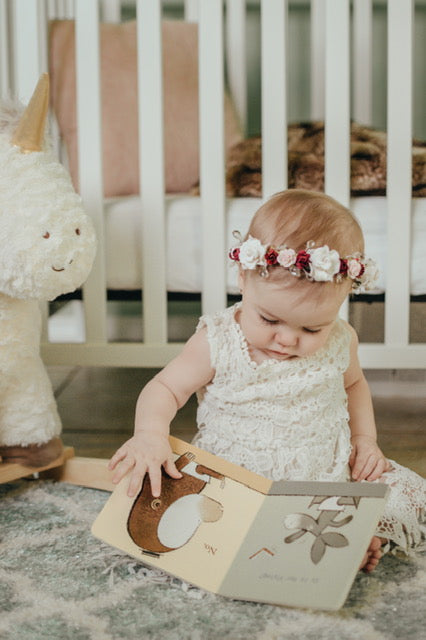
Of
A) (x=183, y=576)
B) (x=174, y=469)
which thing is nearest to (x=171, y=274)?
(x=174, y=469)

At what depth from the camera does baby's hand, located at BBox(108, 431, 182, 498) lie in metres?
0.84

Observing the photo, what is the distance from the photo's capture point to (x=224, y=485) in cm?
84

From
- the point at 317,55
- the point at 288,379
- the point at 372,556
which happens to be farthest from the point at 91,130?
the point at 317,55

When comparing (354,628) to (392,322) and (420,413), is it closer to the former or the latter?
(392,322)

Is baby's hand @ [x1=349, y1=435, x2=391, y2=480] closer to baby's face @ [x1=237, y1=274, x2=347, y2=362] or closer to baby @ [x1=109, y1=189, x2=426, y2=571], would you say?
baby @ [x1=109, y1=189, x2=426, y2=571]

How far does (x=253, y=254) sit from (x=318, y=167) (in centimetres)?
53

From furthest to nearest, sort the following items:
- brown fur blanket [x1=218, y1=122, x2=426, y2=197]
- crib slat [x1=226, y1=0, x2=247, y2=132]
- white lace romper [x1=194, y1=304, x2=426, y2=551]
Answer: crib slat [x1=226, y1=0, x2=247, y2=132], brown fur blanket [x1=218, y1=122, x2=426, y2=197], white lace romper [x1=194, y1=304, x2=426, y2=551]

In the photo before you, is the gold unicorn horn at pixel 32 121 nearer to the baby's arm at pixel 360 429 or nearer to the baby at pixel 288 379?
the baby at pixel 288 379

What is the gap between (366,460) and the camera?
1.00 meters

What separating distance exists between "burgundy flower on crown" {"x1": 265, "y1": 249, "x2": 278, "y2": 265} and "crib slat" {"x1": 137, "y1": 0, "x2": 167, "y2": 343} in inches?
16.9

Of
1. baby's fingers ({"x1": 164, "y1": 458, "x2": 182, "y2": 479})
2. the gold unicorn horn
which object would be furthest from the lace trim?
the gold unicorn horn

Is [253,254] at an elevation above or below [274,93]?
below

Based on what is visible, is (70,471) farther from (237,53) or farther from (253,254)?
(237,53)

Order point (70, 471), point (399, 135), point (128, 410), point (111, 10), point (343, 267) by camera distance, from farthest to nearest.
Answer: point (111, 10) → point (128, 410) → point (399, 135) → point (70, 471) → point (343, 267)
